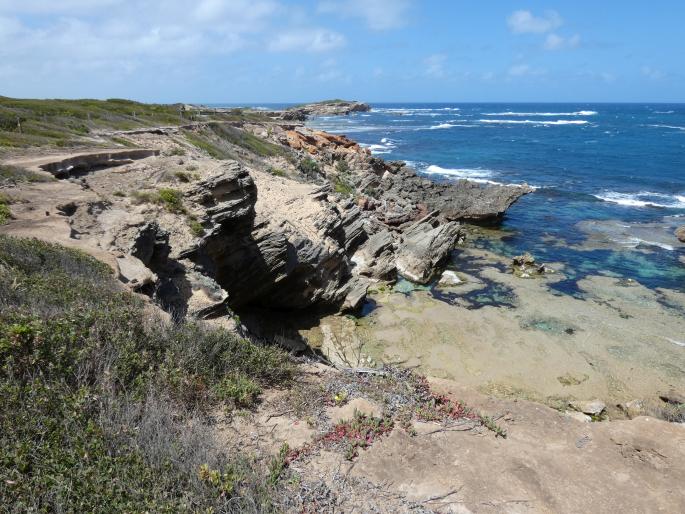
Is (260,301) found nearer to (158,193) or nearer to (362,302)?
(362,302)

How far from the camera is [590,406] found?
46.6ft

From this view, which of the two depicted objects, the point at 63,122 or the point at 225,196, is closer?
the point at 225,196

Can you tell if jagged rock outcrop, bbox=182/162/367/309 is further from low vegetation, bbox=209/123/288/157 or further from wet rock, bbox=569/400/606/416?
low vegetation, bbox=209/123/288/157

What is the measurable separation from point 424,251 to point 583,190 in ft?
103

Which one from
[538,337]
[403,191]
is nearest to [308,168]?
[403,191]

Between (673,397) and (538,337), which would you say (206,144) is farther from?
(673,397)

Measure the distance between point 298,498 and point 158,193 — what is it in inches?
537

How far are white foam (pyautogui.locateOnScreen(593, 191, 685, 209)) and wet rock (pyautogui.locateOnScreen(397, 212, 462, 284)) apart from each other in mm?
23819

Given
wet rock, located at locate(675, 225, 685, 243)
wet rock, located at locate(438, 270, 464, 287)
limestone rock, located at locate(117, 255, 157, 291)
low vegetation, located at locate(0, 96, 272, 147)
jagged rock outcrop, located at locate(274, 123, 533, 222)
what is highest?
low vegetation, located at locate(0, 96, 272, 147)

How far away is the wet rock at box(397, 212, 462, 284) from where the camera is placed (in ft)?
84.9

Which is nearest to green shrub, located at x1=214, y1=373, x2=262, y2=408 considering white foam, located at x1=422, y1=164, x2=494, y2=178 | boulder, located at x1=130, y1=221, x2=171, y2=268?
boulder, located at x1=130, y1=221, x2=171, y2=268

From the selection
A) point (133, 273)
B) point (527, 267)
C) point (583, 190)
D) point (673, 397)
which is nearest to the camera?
point (133, 273)

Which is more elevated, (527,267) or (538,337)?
(527,267)

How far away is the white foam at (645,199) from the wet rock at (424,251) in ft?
78.1
